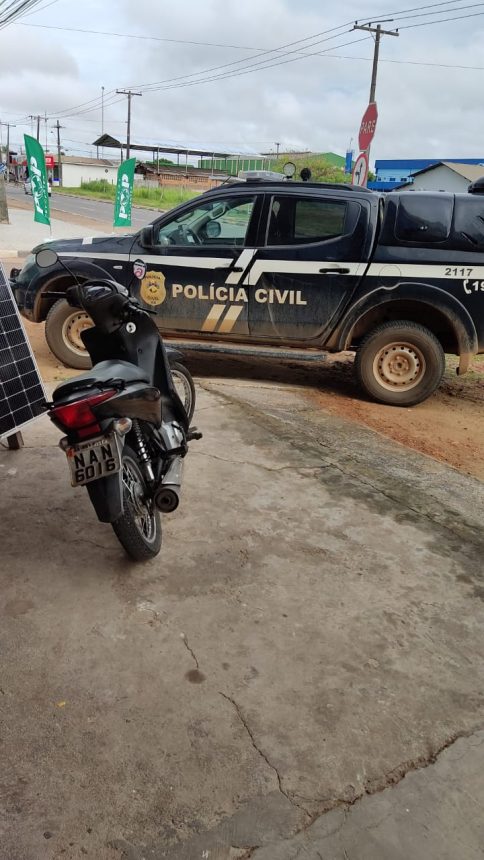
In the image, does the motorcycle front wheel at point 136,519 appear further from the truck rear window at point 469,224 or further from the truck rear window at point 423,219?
the truck rear window at point 469,224

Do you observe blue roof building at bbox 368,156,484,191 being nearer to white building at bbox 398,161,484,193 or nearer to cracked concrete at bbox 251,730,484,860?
white building at bbox 398,161,484,193

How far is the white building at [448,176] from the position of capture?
35.2 metres

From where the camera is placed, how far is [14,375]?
4.02 m

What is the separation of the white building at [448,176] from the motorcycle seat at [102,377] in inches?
1376

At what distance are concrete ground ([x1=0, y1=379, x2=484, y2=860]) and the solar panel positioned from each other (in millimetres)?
474

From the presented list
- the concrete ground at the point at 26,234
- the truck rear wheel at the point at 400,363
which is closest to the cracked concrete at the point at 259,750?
the truck rear wheel at the point at 400,363

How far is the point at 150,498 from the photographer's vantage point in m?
3.32

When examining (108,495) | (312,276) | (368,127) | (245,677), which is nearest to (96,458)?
(108,495)

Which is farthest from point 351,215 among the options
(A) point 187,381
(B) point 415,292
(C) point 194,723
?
(C) point 194,723

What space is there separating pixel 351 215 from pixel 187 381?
261 centimetres

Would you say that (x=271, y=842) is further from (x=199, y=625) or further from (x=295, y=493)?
(x=295, y=493)

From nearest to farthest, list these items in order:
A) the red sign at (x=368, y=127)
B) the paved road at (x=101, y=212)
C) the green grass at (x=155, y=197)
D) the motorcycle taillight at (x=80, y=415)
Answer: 1. the motorcycle taillight at (x=80, y=415)
2. the red sign at (x=368, y=127)
3. the paved road at (x=101, y=212)
4. the green grass at (x=155, y=197)

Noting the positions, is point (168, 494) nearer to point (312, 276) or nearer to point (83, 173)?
point (312, 276)

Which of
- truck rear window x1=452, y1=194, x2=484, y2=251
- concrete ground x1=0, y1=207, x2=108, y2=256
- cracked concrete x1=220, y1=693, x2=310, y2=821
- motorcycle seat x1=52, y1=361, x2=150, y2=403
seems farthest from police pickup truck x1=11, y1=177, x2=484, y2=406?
concrete ground x1=0, y1=207, x2=108, y2=256
